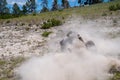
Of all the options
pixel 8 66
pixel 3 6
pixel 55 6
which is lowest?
pixel 55 6

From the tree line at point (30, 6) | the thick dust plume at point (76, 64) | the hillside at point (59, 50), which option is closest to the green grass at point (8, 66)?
the hillside at point (59, 50)

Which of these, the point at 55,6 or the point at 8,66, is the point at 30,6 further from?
the point at 8,66

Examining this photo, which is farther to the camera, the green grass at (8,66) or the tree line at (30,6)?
the tree line at (30,6)

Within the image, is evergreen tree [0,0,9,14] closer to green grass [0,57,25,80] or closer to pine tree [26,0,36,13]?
pine tree [26,0,36,13]

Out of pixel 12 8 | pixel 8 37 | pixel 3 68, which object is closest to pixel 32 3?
pixel 12 8

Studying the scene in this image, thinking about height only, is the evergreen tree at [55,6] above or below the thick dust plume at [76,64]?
below

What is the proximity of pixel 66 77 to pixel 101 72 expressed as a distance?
1.88 m

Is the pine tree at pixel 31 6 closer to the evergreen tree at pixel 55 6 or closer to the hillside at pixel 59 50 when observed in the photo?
the evergreen tree at pixel 55 6

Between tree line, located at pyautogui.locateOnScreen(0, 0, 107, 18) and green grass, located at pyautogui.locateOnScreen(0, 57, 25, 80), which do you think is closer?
green grass, located at pyautogui.locateOnScreen(0, 57, 25, 80)

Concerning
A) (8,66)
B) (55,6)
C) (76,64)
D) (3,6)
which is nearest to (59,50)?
(8,66)

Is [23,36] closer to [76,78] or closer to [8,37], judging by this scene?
[8,37]

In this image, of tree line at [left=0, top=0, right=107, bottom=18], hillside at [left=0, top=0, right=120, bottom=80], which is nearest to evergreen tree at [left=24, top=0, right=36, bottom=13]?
tree line at [left=0, top=0, right=107, bottom=18]

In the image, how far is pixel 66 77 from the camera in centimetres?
1359

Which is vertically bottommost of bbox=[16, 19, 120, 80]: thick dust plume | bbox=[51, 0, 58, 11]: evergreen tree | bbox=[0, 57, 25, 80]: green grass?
bbox=[51, 0, 58, 11]: evergreen tree
